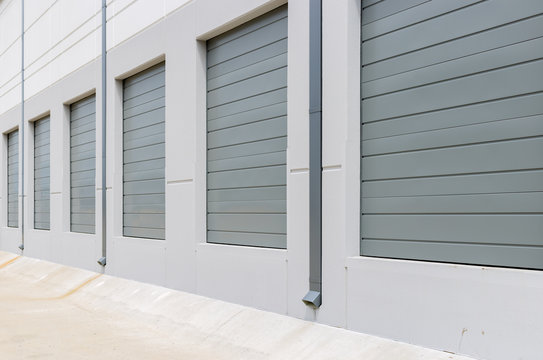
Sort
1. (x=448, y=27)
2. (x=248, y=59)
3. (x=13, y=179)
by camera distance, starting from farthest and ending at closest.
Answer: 1. (x=13, y=179)
2. (x=248, y=59)
3. (x=448, y=27)

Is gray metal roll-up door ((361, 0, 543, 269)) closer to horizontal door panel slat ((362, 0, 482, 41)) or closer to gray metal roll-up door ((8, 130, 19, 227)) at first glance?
horizontal door panel slat ((362, 0, 482, 41))

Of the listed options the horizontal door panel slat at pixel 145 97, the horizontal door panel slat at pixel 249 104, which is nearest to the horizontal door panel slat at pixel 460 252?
the horizontal door panel slat at pixel 249 104

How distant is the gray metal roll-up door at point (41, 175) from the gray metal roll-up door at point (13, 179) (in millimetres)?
2224

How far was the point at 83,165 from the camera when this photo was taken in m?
13.2

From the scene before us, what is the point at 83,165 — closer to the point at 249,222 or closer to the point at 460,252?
the point at 249,222

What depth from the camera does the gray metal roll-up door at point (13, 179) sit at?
60.1 ft

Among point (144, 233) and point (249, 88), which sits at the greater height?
point (249, 88)

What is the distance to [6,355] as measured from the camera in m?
6.31

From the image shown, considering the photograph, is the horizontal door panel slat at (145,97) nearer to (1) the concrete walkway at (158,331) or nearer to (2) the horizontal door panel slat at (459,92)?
(1) the concrete walkway at (158,331)

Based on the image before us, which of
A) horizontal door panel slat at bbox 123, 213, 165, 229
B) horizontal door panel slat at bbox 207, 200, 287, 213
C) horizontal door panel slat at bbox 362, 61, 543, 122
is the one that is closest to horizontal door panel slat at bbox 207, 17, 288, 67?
horizontal door panel slat at bbox 362, 61, 543, 122

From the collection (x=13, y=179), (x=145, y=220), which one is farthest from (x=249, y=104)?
(x=13, y=179)

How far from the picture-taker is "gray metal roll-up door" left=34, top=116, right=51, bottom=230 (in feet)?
51.2

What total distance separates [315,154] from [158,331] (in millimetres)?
3626

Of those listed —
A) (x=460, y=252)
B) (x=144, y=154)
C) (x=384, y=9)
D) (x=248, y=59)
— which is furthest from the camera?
(x=144, y=154)
